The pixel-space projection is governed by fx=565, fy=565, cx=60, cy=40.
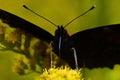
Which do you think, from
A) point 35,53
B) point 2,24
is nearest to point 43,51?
point 35,53

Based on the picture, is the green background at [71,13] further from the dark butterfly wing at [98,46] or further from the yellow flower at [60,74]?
the yellow flower at [60,74]

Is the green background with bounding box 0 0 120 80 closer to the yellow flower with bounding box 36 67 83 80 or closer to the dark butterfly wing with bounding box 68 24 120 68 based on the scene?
the dark butterfly wing with bounding box 68 24 120 68

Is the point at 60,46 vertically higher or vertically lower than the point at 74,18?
lower

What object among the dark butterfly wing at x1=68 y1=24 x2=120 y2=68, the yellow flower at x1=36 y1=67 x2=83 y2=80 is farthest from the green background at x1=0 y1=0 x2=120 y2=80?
the yellow flower at x1=36 y1=67 x2=83 y2=80

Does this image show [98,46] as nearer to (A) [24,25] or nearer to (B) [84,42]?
(B) [84,42]

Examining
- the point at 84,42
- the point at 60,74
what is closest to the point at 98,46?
the point at 84,42

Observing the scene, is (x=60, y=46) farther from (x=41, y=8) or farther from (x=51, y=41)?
(x=41, y=8)

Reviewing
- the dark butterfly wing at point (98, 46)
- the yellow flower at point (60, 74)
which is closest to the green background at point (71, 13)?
the dark butterfly wing at point (98, 46)
